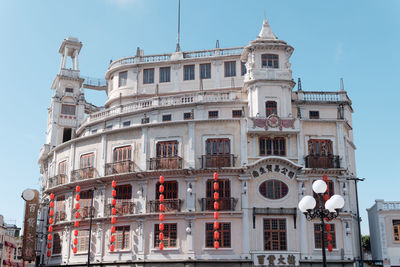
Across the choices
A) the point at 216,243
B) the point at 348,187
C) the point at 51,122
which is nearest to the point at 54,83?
the point at 51,122

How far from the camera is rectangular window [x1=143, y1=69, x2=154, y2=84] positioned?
49.1 metres

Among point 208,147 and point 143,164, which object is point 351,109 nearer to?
point 208,147

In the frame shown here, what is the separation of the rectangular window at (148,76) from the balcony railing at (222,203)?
50.6 feet

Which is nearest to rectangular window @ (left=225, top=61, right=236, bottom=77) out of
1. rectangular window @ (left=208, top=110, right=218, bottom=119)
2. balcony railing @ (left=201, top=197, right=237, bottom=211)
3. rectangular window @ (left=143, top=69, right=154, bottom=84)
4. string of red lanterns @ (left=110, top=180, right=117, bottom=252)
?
rectangular window @ (left=208, top=110, right=218, bottom=119)

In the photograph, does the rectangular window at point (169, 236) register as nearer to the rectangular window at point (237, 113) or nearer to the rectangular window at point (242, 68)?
the rectangular window at point (237, 113)

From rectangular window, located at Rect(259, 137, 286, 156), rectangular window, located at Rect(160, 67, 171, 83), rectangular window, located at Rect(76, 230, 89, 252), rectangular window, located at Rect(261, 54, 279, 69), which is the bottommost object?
rectangular window, located at Rect(76, 230, 89, 252)

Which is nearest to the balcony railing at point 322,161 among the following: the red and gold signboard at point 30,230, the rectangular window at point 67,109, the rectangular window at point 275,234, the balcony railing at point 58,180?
the rectangular window at point 275,234

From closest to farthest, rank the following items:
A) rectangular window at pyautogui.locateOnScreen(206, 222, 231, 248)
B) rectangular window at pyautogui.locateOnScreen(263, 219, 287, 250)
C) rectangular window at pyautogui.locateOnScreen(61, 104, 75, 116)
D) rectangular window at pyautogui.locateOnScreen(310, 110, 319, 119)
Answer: rectangular window at pyautogui.locateOnScreen(263, 219, 287, 250), rectangular window at pyautogui.locateOnScreen(206, 222, 231, 248), rectangular window at pyautogui.locateOnScreen(310, 110, 319, 119), rectangular window at pyautogui.locateOnScreen(61, 104, 75, 116)

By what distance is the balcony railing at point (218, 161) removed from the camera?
3900cm

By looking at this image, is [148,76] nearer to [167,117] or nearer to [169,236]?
[167,117]

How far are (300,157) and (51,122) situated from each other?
1081 inches

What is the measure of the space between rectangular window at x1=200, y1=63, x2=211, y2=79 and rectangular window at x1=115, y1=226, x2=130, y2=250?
52.6ft

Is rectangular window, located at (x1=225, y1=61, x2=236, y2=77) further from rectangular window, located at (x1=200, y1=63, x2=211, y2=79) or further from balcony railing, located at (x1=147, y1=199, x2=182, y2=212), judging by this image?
balcony railing, located at (x1=147, y1=199, x2=182, y2=212)

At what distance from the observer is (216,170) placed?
1522 inches
